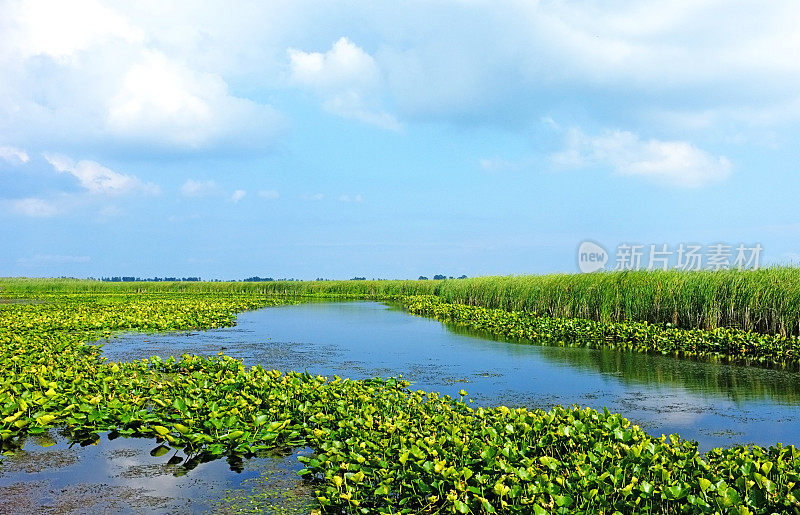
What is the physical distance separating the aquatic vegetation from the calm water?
3.67 ft

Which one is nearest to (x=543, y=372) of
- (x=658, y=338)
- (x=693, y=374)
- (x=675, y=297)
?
(x=693, y=374)

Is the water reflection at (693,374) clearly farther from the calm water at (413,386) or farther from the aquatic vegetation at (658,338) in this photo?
the aquatic vegetation at (658,338)

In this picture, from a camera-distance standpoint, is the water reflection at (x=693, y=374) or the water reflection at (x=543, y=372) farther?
the water reflection at (x=693, y=374)

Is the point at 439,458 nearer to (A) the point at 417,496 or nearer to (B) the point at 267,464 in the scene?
(A) the point at 417,496

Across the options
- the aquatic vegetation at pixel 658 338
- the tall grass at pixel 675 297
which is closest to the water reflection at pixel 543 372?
the aquatic vegetation at pixel 658 338

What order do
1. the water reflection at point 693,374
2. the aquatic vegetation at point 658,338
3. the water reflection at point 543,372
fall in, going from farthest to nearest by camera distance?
the aquatic vegetation at point 658,338
the water reflection at point 693,374
the water reflection at point 543,372

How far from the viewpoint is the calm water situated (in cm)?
455

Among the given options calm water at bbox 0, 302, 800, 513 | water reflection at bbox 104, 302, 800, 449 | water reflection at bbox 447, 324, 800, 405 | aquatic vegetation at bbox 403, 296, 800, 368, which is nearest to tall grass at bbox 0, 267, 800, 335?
aquatic vegetation at bbox 403, 296, 800, 368

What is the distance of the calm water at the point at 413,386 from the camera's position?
4547 millimetres

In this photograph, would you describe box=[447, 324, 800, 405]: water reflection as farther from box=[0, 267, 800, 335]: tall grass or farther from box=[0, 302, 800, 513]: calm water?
box=[0, 267, 800, 335]: tall grass

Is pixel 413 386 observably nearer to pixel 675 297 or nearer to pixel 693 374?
pixel 693 374

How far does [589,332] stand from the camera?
1454cm

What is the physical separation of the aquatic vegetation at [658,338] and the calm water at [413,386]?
3.67 ft

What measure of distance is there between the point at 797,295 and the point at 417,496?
12195 mm
